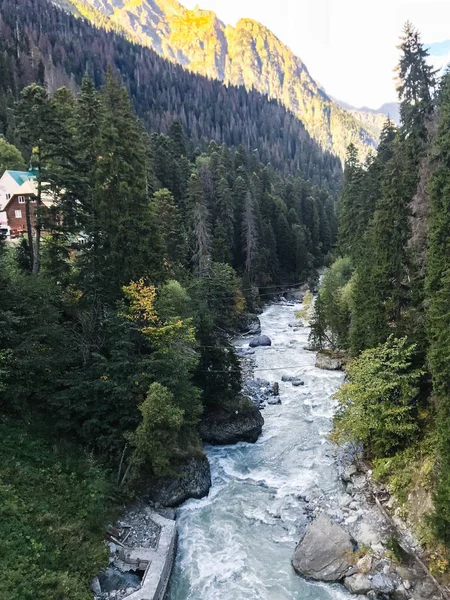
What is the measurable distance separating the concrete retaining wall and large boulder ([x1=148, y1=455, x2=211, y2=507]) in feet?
7.01

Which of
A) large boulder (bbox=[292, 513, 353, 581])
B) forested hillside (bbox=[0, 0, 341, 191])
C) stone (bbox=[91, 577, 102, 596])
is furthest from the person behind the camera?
forested hillside (bbox=[0, 0, 341, 191])

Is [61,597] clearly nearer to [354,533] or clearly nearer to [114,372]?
[114,372]

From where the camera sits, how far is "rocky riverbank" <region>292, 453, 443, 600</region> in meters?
15.8

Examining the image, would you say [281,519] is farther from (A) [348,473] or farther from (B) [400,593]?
(B) [400,593]

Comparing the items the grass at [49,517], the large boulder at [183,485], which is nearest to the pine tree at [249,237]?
the large boulder at [183,485]

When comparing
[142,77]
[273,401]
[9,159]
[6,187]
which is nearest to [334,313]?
[273,401]

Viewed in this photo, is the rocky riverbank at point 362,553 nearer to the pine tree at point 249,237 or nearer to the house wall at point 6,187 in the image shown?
the house wall at point 6,187

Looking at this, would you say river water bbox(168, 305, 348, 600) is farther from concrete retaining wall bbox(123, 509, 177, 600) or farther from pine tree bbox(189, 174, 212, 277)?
pine tree bbox(189, 174, 212, 277)

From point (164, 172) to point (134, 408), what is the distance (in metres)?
41.1

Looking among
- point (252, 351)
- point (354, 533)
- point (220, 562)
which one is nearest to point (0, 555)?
point (220, 562)

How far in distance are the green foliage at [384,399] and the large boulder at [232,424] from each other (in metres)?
6.45

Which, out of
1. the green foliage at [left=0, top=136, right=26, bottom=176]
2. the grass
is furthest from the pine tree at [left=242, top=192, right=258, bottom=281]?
the grass

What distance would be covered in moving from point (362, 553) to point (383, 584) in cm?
151

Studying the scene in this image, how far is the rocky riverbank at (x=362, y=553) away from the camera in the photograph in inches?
623
